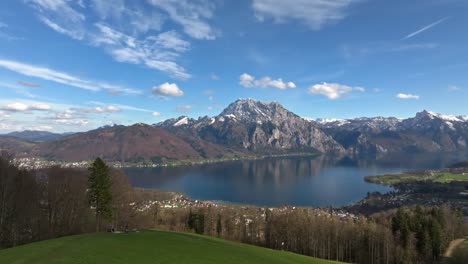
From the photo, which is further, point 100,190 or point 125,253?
point 100,190

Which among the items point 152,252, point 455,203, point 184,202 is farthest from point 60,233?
point 455,203

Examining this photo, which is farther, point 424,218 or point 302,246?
point 302,246

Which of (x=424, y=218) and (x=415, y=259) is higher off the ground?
(x=424, y=218)

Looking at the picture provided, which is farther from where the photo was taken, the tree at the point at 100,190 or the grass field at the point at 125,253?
the tree at the point at 100,190

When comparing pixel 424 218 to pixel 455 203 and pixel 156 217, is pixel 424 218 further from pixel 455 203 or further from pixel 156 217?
pixel 455 203

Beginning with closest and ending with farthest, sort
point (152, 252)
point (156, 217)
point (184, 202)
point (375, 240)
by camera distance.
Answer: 1. point (152, 252)
2. point (375, 240)
3. point (156, 217)
4. point (184, 202)

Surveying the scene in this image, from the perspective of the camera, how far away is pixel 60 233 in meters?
60.4

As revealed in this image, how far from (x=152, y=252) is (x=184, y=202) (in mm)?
150366

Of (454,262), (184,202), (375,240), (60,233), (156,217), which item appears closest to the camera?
(60,233)

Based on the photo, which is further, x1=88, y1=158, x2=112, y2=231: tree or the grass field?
x1=88, y1=158, x2=112, y2=231: tree

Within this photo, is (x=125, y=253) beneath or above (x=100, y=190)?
beneath

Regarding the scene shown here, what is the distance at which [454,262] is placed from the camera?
77625 millimetres

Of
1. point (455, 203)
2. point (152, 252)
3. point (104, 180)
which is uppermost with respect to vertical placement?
point (104, 180)

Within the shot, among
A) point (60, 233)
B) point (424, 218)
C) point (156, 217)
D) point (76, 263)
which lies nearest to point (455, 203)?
point (424, 218)
